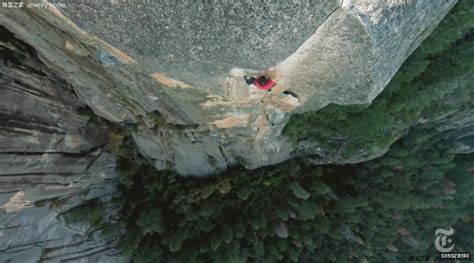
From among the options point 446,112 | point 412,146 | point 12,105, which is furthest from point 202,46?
point 412,146

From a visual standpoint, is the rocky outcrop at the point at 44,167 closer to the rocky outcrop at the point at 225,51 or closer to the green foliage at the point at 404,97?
the rocky outcrop at the point at 225,51

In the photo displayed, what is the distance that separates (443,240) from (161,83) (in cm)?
1087

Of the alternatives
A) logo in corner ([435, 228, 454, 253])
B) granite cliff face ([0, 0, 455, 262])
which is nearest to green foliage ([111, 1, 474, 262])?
granite cliff face ([0, 0, 455, 262])

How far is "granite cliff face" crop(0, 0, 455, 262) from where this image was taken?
2.97m

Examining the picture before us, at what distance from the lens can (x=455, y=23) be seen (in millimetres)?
5449

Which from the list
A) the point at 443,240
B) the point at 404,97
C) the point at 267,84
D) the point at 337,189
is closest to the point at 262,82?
the point at 267,84

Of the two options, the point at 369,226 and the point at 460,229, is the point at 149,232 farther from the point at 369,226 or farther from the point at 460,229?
A: the point at 460,229

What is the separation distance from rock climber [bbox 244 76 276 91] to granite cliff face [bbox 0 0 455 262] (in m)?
0.09

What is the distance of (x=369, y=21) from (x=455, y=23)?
350 centimetres

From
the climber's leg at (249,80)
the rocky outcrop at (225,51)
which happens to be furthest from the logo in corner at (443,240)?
the climber's leg at (249,80)

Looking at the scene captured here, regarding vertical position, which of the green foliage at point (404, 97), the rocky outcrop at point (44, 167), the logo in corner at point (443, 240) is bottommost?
the rocky outcrop at point (44, 167)

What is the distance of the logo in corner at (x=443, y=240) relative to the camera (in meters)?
10.8

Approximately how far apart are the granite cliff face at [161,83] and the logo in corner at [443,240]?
6608mm

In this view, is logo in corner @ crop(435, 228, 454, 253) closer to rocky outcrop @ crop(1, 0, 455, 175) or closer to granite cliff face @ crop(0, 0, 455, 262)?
granite cliff face @ crop(0, 0, 455, 262)
